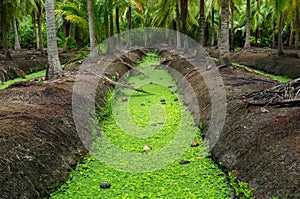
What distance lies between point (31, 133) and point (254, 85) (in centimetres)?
537

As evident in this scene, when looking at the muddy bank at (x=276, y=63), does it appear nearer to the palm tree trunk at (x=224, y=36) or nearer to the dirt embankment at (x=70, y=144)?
the palm tree trunk at (x=224, y=36)

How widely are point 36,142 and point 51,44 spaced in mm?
5463

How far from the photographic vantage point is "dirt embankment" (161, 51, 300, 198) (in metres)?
4.06

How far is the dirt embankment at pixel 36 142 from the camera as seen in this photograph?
4234mm

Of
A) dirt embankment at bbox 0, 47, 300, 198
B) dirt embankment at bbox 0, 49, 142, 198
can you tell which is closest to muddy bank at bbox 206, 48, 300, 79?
dirt embankment at bbox 0, 47, 300, 198

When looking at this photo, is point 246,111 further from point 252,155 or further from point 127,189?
point 127,189

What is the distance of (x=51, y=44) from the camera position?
9969 mm

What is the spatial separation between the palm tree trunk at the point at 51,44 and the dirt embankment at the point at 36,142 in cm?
224

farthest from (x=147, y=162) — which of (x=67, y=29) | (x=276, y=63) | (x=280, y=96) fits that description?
(x=67, y=29)

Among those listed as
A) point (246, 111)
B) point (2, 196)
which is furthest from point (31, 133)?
point (246, 111)

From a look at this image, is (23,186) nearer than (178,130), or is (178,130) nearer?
(23,186)

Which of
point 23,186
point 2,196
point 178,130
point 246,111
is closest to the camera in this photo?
point 2,196

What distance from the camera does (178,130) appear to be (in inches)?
→ 293

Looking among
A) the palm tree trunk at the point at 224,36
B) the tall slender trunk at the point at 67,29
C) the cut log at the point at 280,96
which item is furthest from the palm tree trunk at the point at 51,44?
the tall slender trunk at the point at 67,29
